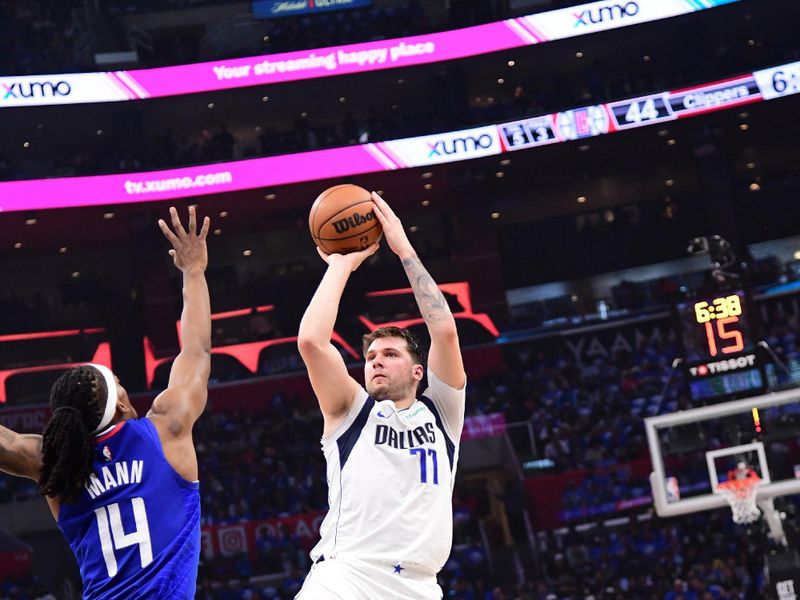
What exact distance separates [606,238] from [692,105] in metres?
6.19

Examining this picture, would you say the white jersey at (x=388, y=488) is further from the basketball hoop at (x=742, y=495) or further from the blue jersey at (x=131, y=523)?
the basketball hoop at (x=742, y=495)

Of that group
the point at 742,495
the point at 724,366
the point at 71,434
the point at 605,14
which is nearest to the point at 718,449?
the point at 742,495

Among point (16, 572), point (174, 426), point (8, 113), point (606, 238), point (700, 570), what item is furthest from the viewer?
point (606, 238)

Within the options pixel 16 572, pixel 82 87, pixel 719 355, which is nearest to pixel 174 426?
pixel 719 355

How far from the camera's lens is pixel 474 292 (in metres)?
29.2

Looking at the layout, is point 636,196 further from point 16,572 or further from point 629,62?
point 16,572

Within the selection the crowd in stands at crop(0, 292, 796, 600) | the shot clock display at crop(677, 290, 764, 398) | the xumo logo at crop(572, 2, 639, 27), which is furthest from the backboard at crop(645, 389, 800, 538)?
the xumo logo at crop(572, 2, 639, 27)

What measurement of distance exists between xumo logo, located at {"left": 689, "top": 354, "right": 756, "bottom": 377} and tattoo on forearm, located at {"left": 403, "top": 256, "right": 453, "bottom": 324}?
1056 cm

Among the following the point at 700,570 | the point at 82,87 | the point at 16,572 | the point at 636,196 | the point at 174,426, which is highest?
the point at 82,87

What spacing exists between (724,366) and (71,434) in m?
12.4

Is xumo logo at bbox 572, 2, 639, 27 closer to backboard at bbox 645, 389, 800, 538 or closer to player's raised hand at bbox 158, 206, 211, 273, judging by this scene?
backboard at bbox 645, 389, 800, 538

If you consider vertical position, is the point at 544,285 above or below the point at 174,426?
above

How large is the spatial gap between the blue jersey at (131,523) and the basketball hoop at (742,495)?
11876 mm

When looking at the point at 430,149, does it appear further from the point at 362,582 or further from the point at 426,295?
the point at 362,582
